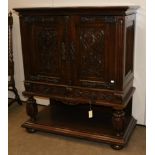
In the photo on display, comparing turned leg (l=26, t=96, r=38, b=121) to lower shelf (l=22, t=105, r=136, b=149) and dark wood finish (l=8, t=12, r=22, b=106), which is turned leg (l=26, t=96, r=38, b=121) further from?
dark wood finish (l=8, t=12, r=22, b=106)

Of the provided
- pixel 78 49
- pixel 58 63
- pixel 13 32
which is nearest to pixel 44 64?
pixel 58 63

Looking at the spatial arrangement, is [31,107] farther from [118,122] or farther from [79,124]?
[118,122]

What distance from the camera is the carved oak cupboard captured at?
1914 mm

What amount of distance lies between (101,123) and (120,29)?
0.97 meters

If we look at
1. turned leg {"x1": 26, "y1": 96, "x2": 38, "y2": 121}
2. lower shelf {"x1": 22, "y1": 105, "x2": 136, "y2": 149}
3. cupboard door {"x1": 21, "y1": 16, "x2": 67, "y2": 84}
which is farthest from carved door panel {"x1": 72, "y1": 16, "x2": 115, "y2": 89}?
turned leg {"x1": 26, "y1": 96, "x2": 38, "y2": 121}

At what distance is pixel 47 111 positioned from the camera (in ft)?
8.77

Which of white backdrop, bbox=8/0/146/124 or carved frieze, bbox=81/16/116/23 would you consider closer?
carved frieze, bbox=81/16/116/23

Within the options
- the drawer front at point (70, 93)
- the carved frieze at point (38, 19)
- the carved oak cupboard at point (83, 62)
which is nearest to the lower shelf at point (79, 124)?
the carved oak cupboard at point (83, 62)

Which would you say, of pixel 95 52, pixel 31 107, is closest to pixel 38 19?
pixel 95 52

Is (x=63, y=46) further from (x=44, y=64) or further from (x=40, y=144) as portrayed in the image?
(x=40, y=144)

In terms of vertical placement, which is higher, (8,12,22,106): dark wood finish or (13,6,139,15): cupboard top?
(13,6,139,15): cupboard top

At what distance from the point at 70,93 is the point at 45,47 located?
47 cm

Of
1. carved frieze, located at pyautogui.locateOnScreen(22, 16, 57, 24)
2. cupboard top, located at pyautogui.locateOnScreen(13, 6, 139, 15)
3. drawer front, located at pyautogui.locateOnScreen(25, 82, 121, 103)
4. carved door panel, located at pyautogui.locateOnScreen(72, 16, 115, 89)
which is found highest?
cupboard top, located at pyautogui.locateOnScreen(13, 6, 139, 15)

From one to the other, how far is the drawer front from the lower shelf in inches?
12.3
